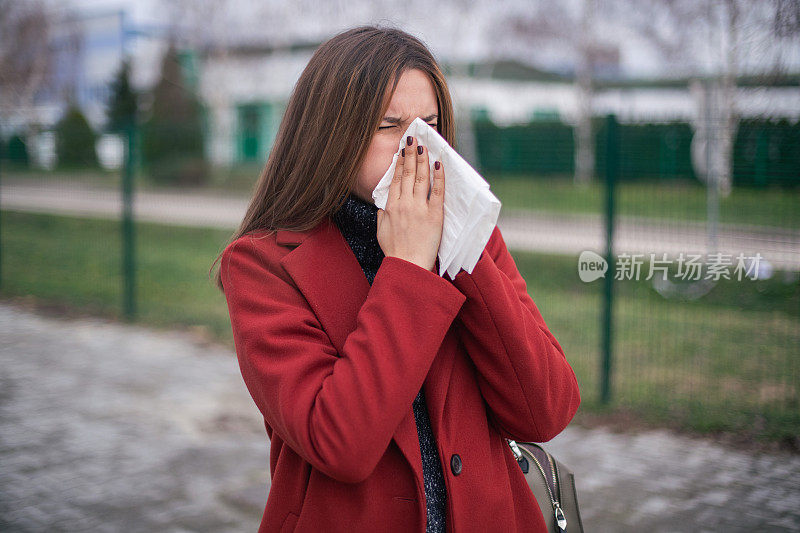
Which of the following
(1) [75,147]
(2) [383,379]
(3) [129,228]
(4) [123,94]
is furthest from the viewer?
(4) [123,94]

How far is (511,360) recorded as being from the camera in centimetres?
156

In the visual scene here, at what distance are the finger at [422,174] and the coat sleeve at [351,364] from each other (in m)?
0.16

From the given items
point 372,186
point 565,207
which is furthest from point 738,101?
point 372,186

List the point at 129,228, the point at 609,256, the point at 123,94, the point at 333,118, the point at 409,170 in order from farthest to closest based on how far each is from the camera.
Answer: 1. the point at 123,94
2. the point at 129,228
3. the point at 609,256
4. the point at 333,118
5. the point at 409,170

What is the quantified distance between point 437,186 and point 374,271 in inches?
14.3

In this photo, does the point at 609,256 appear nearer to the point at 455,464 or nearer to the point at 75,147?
the point at 455,464

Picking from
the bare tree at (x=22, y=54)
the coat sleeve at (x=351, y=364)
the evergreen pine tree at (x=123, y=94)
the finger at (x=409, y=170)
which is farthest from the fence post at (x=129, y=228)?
the evergreen pine tree at (x=123, y=94)

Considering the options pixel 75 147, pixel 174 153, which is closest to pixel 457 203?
pixel 174 153

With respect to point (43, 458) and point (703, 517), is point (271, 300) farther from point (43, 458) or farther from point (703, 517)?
point (43, 458)

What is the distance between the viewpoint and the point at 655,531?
12.4 feet

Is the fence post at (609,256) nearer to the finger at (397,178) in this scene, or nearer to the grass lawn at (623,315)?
the grass lawn at (623,315)

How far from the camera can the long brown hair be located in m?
1.60

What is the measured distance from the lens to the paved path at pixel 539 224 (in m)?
5.40

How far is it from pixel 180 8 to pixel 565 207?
2242 cm
